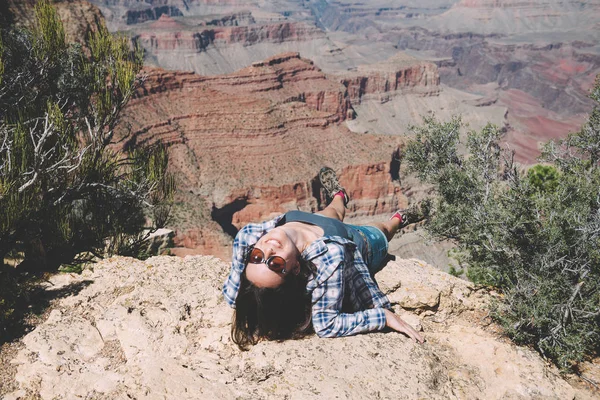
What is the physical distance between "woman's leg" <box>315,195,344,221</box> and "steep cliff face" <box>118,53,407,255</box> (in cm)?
2700

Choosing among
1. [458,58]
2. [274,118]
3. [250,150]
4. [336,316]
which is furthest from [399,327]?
[458,58]

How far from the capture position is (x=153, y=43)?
13600 centimetres

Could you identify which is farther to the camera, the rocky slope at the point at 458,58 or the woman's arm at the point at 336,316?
the rocky slope at the point at 458,58

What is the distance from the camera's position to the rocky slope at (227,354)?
339 centimetres

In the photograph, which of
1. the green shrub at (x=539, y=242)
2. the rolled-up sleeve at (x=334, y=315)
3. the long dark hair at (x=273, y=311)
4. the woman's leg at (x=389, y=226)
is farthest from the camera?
the woman's leg at (x=389, y=226)

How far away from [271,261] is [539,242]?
4.00 m

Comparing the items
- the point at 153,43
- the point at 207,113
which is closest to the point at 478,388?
the point at 207,113

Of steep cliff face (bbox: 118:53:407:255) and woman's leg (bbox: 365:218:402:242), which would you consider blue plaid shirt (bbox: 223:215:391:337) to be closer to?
woman's leg (bbox: 365:218:402:242)

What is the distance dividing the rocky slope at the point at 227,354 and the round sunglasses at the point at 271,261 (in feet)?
2.69

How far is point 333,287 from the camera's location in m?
3.88

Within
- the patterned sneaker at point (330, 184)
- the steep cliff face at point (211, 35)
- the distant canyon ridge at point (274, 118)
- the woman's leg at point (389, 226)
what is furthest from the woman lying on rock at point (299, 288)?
the steep cliff face at point (211, 35)

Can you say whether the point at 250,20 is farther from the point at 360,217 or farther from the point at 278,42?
the point at 360,217

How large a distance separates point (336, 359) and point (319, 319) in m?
0.41

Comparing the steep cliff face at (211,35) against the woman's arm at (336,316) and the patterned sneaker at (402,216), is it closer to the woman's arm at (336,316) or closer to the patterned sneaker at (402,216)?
the patterned sneaker at (402,216)
